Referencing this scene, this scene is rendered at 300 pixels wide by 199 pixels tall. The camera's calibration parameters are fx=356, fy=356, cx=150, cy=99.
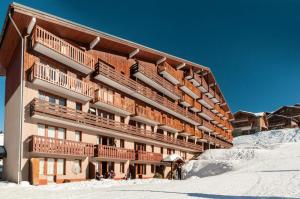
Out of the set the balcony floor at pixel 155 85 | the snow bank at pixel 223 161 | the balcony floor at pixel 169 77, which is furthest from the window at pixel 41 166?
the balcony floor at pixel 169 77

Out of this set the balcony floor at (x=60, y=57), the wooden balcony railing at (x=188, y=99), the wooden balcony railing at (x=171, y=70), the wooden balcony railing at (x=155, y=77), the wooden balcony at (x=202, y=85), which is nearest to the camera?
the balcony floor at (x=60, y=57)

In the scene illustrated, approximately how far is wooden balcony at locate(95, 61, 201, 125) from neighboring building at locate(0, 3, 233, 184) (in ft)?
0.28

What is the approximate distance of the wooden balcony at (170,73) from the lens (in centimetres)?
4192

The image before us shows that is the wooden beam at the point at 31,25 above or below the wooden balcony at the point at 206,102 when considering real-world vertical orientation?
above

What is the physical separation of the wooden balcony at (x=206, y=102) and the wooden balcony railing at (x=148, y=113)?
16660mm

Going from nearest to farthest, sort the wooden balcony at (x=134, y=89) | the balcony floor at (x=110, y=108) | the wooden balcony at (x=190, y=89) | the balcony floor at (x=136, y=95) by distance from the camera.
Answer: the balcony floor at (x=110, y=108), the wooden balcony at (x=134, y=89), the balcony floor at (x=136, y=95), the wooden balcony at (x=190, y=89)

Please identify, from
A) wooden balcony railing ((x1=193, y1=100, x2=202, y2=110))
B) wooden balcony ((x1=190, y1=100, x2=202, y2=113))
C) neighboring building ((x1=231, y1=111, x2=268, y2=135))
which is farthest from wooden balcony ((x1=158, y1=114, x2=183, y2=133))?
neighboring building ((x1=231, y1=111, x2=268, y2=135))

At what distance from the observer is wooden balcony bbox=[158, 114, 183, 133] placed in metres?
42.0

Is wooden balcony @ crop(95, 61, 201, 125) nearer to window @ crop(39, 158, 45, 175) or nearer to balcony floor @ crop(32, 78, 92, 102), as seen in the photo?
balcony floor @ crop(32, 78, 92, 102)

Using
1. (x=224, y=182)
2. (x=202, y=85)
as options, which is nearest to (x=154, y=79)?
(x=202, y=85)

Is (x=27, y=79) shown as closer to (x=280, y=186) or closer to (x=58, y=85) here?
(x=58, y=85)

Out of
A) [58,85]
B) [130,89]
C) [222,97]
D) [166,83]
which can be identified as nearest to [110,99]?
[130,89]

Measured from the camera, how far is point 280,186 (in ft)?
55.5

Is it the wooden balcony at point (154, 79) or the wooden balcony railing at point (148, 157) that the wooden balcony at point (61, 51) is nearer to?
the wooden balcony at point (154, 79)
